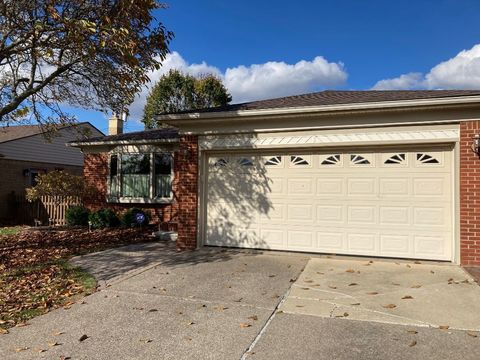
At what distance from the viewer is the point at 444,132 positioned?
789cm

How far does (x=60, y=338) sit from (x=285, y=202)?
5561 mm

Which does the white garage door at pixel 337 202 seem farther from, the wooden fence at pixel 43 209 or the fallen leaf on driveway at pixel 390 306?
the wooden fence at pixel 43 209

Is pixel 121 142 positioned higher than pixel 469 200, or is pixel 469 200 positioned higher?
pixel 121 142

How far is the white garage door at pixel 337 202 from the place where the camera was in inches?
316

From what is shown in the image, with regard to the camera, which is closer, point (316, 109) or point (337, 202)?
point (316, 109)

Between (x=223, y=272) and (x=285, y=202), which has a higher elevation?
(x=285, y=202)

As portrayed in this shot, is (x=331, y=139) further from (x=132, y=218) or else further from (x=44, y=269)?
(x=132, y=218)

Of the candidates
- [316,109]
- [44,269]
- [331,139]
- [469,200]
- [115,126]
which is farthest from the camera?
[115,126]

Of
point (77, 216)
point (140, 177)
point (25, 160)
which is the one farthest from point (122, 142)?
point (25, 160)

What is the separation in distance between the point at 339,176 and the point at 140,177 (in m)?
8.14

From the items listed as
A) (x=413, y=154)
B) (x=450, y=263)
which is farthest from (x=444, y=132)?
(x=450, y=263)

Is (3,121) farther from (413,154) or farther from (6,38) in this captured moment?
(413,154)

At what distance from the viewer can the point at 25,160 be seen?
22.0 metres

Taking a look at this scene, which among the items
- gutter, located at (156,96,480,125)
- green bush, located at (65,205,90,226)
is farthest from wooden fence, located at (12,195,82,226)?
gutter, located at (156,96,480,125)
